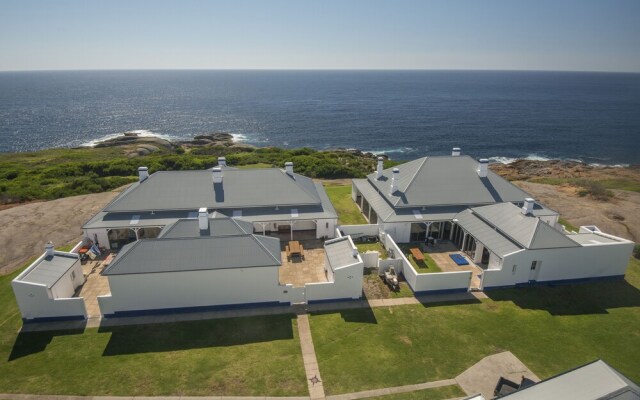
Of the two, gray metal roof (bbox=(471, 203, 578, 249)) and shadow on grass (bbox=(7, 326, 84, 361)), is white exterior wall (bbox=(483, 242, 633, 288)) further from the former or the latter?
shadow on grass (bbox=(7, 326, 84, 361))

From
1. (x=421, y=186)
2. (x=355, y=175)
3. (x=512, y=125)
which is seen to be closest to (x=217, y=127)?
(x=355, y=175)

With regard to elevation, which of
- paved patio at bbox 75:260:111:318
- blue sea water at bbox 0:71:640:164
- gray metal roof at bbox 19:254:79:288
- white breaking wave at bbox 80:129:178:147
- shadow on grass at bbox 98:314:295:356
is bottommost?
white breaking wave at bbox 80:129:178:147

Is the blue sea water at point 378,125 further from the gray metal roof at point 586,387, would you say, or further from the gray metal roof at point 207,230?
the gray metal roof at point 586,387

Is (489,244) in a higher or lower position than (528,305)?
higher

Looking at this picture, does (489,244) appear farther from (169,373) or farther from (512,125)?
(512,125)

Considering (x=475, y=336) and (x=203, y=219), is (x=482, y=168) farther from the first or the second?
(x=203, y=219)

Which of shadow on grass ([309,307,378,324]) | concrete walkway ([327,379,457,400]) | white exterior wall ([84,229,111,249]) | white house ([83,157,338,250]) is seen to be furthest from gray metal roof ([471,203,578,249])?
white exterior wall ([84,229,111,249])
